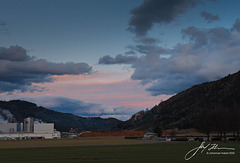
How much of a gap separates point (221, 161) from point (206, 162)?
1834 mm

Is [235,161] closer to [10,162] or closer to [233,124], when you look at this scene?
[10,162]

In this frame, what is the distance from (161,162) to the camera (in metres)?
34.8

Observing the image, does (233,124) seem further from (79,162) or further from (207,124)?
(79,162)

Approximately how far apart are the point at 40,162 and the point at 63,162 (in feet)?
9.50

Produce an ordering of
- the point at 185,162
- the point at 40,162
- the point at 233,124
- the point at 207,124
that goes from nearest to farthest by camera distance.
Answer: the point at 185,162
the point at 40,162
the point at 233,124
the point at 207,124

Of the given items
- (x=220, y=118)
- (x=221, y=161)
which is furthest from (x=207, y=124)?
(x=221, y=161)

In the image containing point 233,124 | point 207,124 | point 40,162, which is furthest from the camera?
point 207,124

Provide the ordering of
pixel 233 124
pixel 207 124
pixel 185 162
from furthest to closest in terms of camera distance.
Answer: pixel 207 124 < pixel 233 124 < pixel 185 162

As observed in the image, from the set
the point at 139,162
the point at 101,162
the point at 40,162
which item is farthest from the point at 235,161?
the point at 40,162

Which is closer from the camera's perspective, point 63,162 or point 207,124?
point 63,162

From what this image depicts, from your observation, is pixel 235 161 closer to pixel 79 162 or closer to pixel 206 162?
pixel 206 162

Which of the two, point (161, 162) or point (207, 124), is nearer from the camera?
point (161, 162)

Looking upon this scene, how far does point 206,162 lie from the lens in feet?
113

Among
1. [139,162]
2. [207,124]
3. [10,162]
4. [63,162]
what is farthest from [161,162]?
[207,124]
